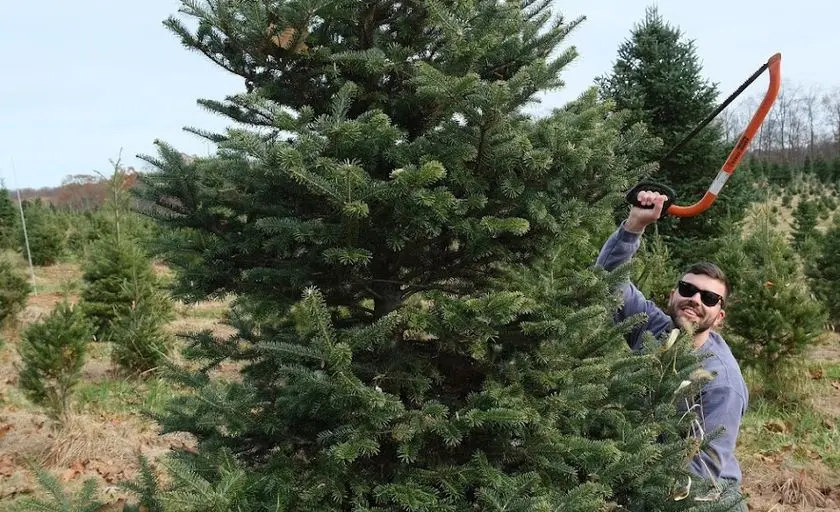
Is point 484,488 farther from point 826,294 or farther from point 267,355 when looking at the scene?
point 826,294

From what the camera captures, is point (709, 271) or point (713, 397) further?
point (709, 271)

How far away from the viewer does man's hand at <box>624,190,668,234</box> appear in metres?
2.77

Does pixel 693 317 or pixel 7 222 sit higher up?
pixel 7 222

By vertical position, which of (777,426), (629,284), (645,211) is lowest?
(777,426)

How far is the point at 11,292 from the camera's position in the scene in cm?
1024

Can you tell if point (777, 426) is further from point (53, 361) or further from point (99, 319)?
point (99, 319)

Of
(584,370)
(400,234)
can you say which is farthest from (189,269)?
(584,370)

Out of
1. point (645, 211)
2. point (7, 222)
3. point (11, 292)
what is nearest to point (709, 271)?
point (645, 211)

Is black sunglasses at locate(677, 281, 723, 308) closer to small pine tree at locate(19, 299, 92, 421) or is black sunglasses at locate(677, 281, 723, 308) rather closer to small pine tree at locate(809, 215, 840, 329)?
Result: small pine tree at locate(19, 299, 92, 421)

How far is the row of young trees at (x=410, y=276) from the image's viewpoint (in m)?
2.10

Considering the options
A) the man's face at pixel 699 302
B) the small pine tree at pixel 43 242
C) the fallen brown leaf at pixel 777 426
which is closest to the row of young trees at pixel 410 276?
the man's face at pixel 699 302

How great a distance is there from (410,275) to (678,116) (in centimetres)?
958

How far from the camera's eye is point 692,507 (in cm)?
243

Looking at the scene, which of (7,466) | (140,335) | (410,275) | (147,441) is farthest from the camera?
(140,335)
